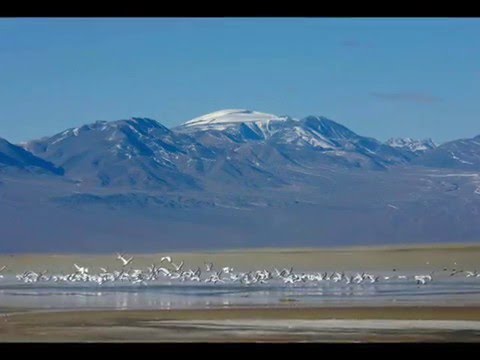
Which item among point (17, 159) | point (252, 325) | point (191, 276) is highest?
point (17, 159)

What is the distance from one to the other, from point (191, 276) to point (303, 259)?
760 millimetres

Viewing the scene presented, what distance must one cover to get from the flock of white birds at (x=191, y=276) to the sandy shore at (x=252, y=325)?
0.83ft

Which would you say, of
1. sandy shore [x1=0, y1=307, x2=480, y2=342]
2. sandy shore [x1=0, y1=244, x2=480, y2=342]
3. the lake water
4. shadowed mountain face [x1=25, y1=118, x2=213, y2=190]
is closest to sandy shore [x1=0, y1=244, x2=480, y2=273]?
sandy shore [x1=0, y1=244, x2=480, y2=342]

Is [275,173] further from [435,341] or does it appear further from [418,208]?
[435,341]

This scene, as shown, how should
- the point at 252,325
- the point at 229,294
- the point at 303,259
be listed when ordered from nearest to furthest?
the point at 252,325 → the point at 303,259 → the point at 229,294

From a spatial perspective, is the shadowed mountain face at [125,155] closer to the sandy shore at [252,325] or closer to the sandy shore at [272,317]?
the sandy shore at [272,317]

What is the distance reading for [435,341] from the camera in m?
7.22

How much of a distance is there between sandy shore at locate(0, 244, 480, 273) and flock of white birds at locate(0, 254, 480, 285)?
4cm

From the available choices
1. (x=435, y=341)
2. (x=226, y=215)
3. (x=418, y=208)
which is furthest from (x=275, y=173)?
(x=435, y=341)

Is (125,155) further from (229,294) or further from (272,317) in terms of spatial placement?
(272,317)

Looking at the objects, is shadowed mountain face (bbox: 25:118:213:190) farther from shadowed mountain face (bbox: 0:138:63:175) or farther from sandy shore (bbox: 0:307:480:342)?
sandy shore (bbox: 0:307:480:342)

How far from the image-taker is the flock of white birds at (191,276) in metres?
7.72

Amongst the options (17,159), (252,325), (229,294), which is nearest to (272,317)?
(252,325)

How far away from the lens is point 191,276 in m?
7.85
